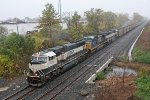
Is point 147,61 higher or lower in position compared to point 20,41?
lower

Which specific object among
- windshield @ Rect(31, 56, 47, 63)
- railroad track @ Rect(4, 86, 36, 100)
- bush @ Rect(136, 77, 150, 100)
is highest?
windshield @ Rect(31, 56, 47, 63)

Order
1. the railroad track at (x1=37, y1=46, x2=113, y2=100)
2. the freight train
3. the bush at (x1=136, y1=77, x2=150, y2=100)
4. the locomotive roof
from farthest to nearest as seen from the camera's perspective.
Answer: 1. the locomotive roof
2. the freight train
3. the railroad track at (x1=37, y1=46, x2=113, y2=100)
4. the bush at (x1=136, y1=77, x2=150, y2=100)

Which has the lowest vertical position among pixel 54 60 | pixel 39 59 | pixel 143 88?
pixel 143 88

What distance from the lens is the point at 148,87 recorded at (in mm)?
25109

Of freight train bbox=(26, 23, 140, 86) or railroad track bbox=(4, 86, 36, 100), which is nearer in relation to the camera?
A: railroad track bbox=(4, 86, 36, 100)

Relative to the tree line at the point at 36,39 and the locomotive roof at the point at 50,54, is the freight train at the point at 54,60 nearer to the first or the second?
the locomotive roof at the point at 50,54

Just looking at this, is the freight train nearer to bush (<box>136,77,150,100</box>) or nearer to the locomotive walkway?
the locomotive walkway

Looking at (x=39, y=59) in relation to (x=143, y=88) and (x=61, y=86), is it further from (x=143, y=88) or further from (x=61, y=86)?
(x=143, y=88)

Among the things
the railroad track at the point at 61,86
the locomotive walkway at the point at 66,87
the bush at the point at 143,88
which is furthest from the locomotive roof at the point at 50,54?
the bush at the point at 143,88

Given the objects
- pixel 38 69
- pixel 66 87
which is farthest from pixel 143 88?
pixel 38 69

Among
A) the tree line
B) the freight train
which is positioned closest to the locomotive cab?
the freight train

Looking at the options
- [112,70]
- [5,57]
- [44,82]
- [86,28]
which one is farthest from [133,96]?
[86,28]

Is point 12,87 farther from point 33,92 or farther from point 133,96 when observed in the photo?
point 133,96

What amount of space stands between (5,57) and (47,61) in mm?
8246
